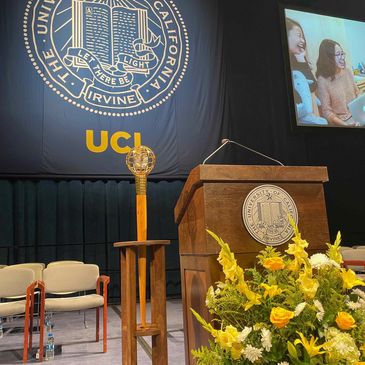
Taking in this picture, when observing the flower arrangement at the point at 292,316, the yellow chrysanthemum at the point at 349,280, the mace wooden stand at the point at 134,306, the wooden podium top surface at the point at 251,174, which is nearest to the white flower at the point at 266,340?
the flower arrangement at the point at 292,316

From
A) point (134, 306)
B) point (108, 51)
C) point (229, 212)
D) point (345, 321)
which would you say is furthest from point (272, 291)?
point (108, 51)

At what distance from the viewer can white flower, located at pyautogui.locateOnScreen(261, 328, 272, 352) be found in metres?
0.80

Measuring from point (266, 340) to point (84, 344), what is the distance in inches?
115

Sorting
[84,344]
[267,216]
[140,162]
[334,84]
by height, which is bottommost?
[84,344]

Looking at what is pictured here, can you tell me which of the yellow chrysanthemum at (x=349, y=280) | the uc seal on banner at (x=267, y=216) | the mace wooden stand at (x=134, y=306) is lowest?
the mace wooden stand at (x=134, y=306)

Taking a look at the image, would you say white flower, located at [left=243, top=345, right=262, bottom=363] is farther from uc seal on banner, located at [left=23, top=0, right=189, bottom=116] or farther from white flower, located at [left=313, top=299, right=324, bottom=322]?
uc seal on banner, located at [left=23, top=0, right=189, bottom=116]

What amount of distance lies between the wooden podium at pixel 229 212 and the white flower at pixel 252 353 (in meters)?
0.39

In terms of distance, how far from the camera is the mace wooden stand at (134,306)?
1.66 metres

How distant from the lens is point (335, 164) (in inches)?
308

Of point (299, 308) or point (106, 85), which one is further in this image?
point (106, 85)

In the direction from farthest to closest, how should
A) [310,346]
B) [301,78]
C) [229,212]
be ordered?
[301,78], [229,212], [310,346]

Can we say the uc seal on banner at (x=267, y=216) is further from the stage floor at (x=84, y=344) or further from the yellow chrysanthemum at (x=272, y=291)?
the stage floor at (x=84, y=344)

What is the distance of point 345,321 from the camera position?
81cm

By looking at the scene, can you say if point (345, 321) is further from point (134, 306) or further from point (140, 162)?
point (140, 162)
